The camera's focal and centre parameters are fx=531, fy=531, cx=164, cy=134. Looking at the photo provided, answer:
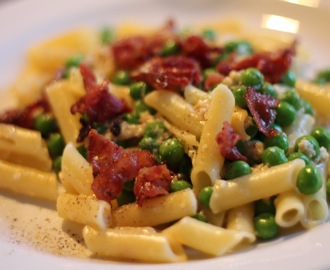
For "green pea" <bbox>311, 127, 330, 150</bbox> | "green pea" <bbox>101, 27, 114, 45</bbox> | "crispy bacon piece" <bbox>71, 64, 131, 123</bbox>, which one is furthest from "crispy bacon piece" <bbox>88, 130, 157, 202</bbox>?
"green pea" <bbox>101, 27, 114, 45</bbox>

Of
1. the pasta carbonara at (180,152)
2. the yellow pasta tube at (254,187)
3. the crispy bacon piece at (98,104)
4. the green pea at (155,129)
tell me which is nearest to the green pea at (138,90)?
the pasta carbonara at (180,152)

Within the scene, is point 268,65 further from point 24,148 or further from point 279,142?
point 24,148

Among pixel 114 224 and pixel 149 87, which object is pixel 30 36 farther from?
pixel 114 224

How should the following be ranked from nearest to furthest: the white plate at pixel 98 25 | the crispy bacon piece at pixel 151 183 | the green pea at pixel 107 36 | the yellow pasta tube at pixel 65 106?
the white plate at pixel 98 25 → the crispy bacon piece at pixel 151 183 → the yellow pasta tube at pixel 65 106 → the green pea at pixel 107 36

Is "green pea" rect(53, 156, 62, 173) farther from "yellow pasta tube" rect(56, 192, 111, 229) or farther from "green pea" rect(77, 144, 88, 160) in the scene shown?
"yellow pasta tube" rect(56, 192, 111, 229)

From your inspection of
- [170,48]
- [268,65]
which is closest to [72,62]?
[170,48]

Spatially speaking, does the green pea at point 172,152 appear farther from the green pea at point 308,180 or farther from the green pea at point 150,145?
the green pea at point 308,180
